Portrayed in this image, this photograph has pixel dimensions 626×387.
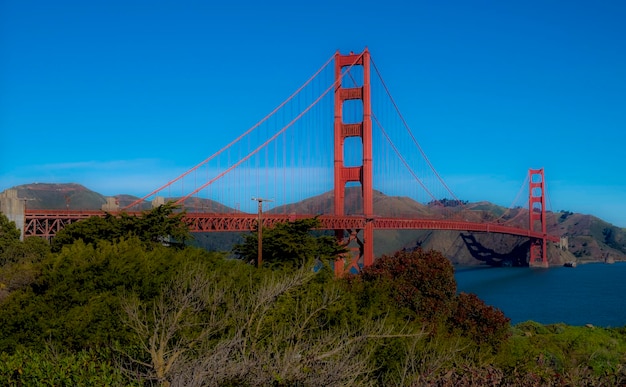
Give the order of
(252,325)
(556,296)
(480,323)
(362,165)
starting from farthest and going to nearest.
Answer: (556,296), (362,165), (480,323), (252,325)

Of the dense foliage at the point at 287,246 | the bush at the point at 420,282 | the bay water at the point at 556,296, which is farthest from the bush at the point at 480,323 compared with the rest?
the bay water at the point at 556,296

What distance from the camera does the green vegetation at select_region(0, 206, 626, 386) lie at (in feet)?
30.5

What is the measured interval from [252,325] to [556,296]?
46.6 metres

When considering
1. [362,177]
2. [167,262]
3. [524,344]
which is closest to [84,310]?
[167,262]

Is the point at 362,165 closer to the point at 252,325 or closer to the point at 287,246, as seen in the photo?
the point at 287,246

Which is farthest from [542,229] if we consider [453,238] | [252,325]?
[252,325]

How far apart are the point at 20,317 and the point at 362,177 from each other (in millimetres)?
29637

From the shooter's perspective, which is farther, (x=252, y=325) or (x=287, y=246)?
(x=287, y=246)

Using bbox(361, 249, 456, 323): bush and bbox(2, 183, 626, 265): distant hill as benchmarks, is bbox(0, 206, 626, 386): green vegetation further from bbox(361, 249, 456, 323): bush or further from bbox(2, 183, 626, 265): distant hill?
bbox(2, 183, 626, 265): distant hill

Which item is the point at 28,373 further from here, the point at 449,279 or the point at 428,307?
the point at 449,279

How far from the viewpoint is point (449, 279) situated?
2052 centimetres

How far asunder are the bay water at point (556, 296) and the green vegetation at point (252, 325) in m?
13.2

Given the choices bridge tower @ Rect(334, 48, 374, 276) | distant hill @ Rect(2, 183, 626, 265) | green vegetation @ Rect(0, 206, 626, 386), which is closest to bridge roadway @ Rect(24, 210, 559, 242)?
bridge tower @ Rect(334, 48, 374, 276)

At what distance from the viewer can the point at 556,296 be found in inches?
2135
